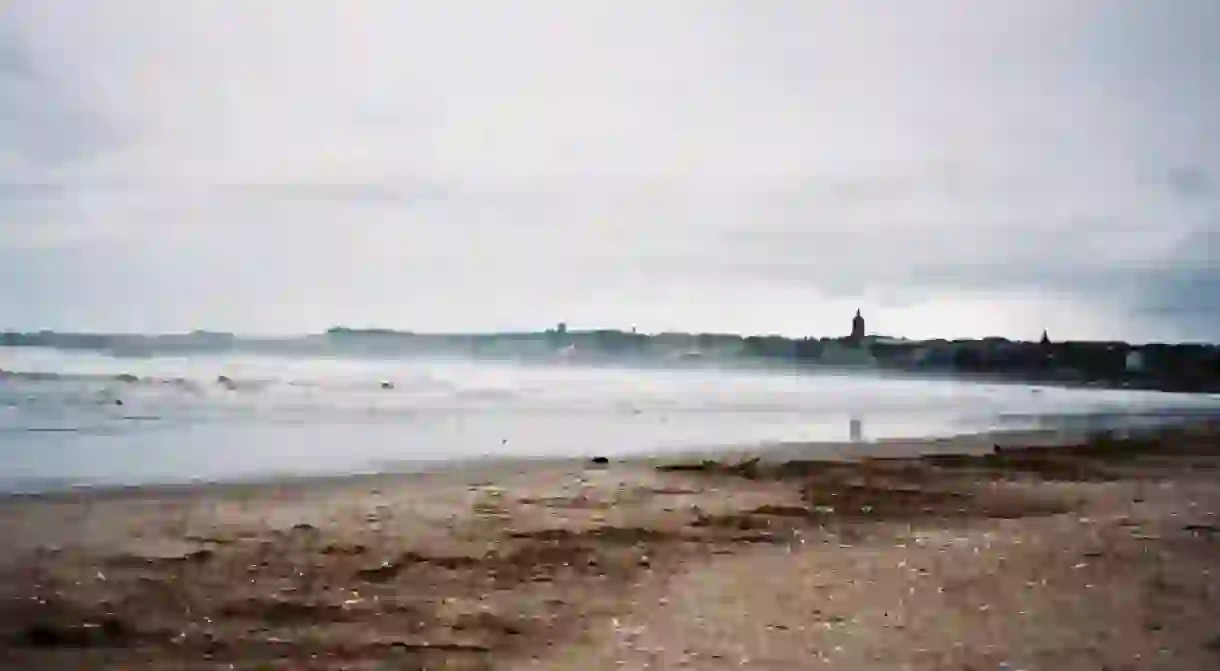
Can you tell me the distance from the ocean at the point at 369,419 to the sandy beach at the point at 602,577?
8.30 feet

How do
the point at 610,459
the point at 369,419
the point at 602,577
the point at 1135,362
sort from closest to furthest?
the point at 602,577, the point at 610,459, the point at 369,419, the point at 1135,362

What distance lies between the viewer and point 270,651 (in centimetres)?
566

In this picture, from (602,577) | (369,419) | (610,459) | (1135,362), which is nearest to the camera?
(602,577)

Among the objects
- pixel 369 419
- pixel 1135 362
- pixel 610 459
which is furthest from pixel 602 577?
pixel 1135 362

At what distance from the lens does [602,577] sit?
7746 mm

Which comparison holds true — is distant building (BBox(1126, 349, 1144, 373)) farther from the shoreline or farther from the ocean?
the shoreline

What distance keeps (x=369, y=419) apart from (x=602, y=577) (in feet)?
50.4

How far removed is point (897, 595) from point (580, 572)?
2.15 meters

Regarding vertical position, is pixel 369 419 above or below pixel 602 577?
above

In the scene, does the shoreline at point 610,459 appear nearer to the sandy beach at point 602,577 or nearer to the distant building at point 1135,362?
the sandy beach at point 602,577

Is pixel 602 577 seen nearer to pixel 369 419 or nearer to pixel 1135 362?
pixel 369 419

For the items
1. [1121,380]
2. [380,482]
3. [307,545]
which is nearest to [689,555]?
[307,545]

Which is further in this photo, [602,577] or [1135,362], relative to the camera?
[1135,362]

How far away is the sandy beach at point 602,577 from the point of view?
575 cm
